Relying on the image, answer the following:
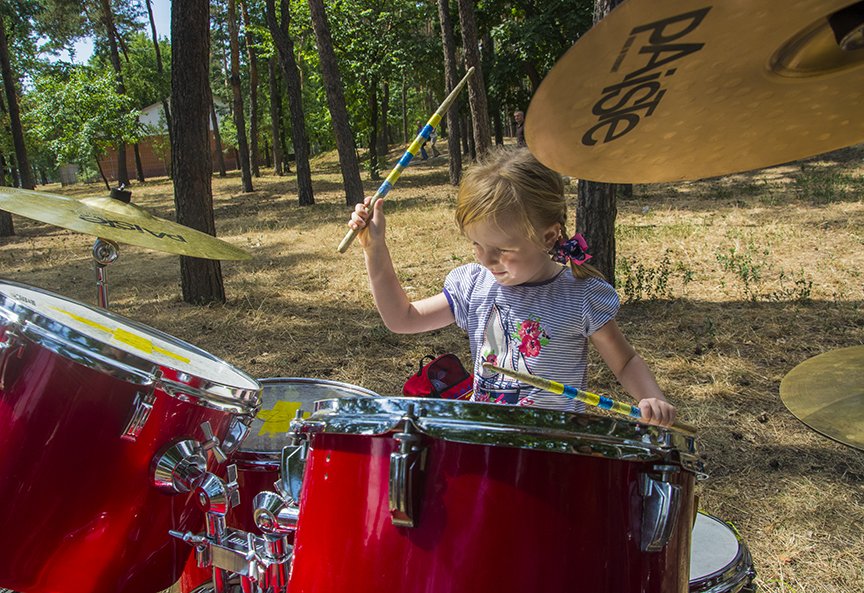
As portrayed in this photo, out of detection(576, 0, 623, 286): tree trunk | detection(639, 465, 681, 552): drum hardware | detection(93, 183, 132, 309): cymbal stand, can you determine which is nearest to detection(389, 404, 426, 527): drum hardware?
detection(639, 465, 681, 552): drum hardware

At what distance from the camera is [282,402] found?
254cm

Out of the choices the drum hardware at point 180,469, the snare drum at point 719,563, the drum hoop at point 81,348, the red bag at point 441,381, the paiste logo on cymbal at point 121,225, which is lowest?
the red bag at point 441,381

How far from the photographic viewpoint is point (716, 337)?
486 cm

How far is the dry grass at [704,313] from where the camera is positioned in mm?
2943

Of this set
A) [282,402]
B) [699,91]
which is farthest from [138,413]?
[699,91]

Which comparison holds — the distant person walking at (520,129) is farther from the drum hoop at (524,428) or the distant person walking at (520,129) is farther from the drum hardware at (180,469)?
the drum hardware at (180,469)

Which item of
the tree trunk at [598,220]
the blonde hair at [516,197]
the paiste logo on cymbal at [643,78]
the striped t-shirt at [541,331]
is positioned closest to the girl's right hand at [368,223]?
the blonde hair at [516,197]

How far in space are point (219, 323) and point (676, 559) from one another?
5054 mm

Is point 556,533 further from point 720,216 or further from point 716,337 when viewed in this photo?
point 720,216

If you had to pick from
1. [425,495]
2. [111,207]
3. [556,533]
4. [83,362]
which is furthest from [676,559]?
[111,207]

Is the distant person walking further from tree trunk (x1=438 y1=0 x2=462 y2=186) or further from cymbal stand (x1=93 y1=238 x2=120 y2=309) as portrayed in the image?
cymbal stand (x1=93 y1=238 x2=120 y2=309)

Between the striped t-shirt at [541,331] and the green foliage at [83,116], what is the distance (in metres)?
24.9

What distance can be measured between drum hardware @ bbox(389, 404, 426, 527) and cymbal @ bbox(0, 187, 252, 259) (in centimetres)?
131

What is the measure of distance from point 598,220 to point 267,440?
356cm
